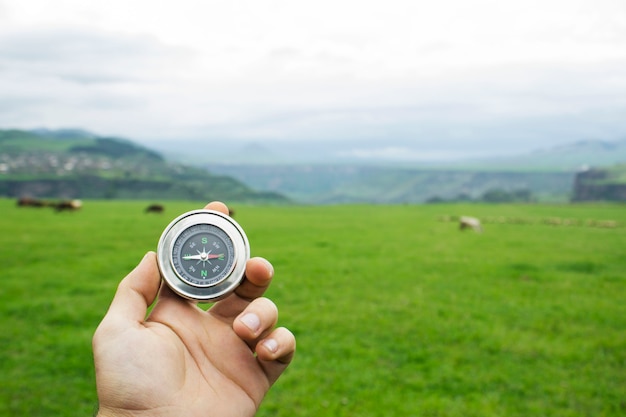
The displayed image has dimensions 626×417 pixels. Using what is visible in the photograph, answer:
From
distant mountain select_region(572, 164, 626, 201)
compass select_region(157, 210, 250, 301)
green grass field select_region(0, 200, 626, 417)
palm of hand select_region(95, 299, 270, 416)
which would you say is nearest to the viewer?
palm of hand select_region(95, 299, 270, 416)

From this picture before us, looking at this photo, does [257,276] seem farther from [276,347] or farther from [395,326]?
[395,326]

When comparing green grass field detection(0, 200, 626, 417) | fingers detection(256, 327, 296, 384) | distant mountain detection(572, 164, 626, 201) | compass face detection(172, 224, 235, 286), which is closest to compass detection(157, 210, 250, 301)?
compass face detection(172, 224, 235, 286)

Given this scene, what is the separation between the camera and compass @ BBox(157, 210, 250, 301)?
3.01m

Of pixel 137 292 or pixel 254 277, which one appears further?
pixel 254 277

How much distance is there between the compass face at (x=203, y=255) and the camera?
9.95 ft

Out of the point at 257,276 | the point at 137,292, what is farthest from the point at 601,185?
the point at 137,292

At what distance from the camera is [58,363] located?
320 inches

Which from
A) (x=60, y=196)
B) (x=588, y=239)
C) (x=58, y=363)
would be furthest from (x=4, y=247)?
(x=60, y=196)

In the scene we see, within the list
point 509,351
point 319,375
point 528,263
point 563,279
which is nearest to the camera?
point 319,375

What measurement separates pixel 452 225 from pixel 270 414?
2559 cm

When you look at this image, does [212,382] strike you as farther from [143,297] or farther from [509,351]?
[509,351]

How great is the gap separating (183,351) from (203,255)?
0.57 m

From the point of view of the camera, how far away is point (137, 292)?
9.62 ft

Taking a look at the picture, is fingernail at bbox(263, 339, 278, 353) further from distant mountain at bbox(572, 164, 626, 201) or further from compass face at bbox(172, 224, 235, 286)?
distant mountain at bbox(572, 164, 626, 201)
